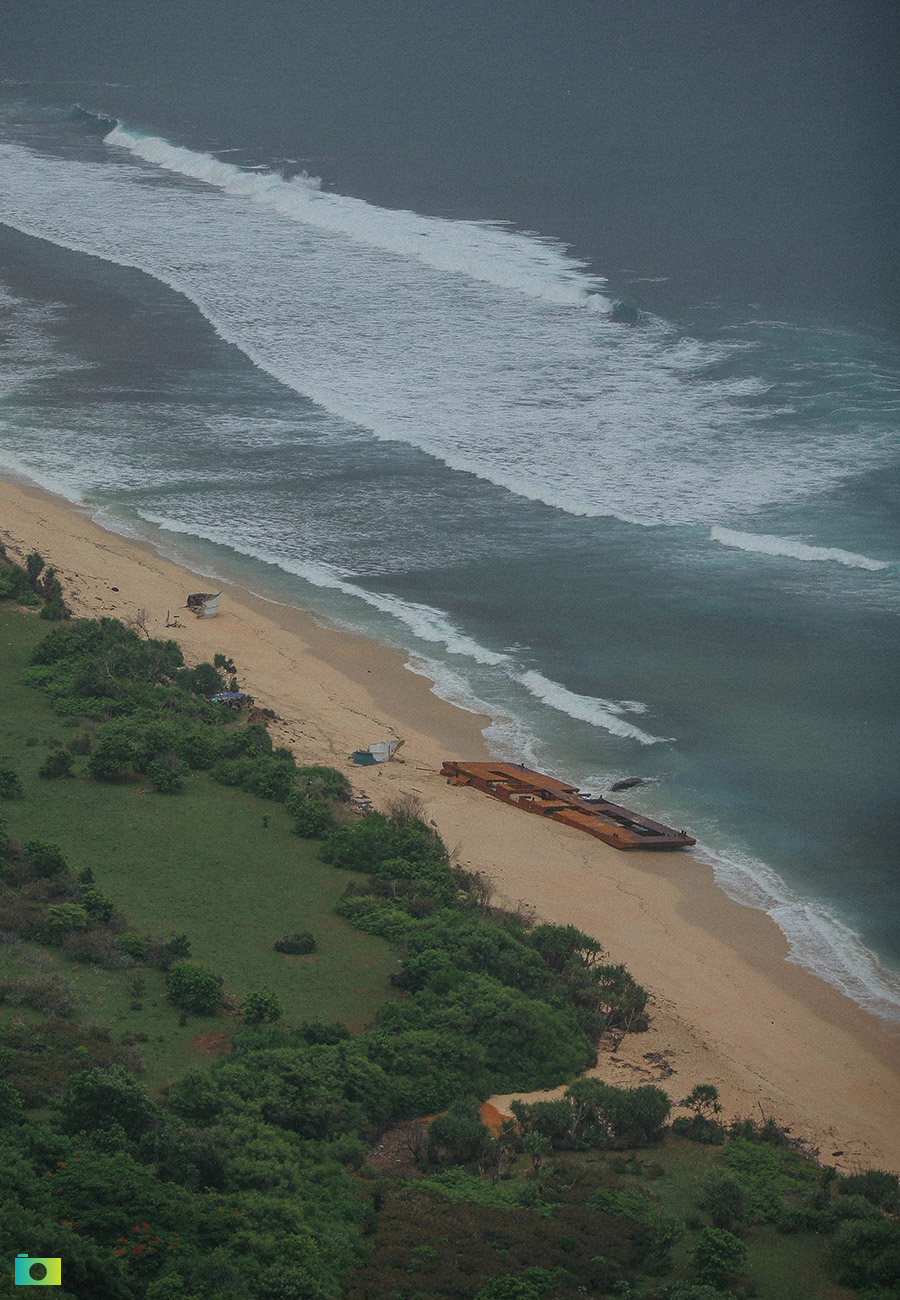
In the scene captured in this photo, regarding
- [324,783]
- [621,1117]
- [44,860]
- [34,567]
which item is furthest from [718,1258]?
[34,567]

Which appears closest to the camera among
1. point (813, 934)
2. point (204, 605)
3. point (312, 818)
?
point (813, 934)

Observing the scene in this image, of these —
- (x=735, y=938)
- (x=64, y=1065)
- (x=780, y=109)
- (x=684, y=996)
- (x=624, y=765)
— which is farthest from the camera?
(x=780, y=109)

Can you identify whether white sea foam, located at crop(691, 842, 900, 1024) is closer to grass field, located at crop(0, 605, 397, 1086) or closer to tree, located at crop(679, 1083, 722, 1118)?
tree, located at crop(679, 1083, 722, 1118)

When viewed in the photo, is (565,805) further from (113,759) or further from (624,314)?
(624,314)

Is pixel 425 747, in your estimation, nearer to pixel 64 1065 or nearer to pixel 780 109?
pixel 64 1065

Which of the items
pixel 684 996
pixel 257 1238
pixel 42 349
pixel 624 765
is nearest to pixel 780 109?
pixel 42 349

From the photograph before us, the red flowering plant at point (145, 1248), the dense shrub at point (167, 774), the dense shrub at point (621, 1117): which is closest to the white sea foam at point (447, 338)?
the dense shrub at point (167, 774)
